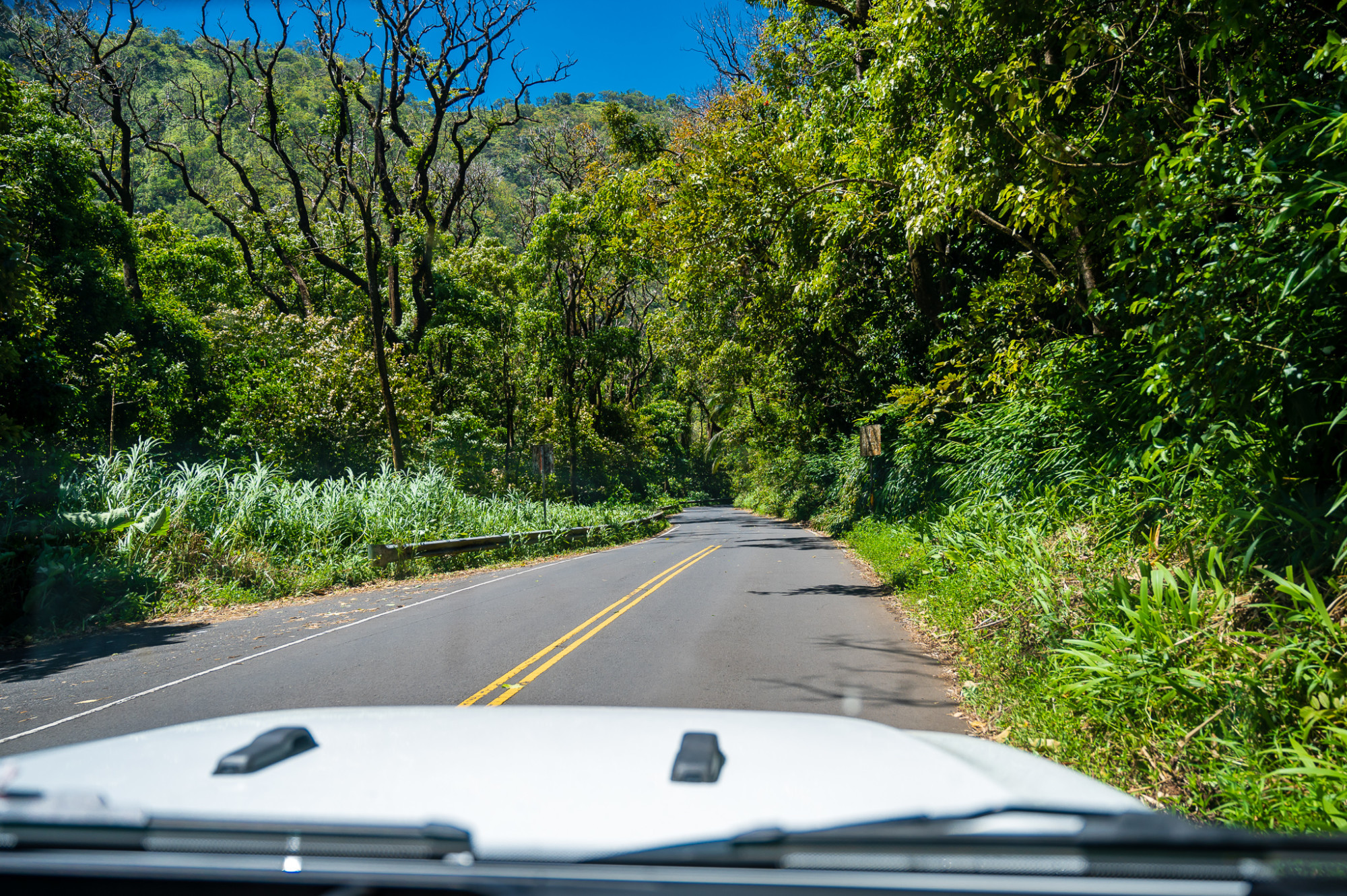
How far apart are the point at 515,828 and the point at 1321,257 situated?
5325 millimetres

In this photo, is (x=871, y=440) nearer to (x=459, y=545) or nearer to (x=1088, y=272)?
(x=1088, y=272)

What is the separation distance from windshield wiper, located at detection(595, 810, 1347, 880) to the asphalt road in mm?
4734

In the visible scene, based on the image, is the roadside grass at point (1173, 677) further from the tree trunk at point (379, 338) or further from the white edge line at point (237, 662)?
the tree trunk at point (379, 338)

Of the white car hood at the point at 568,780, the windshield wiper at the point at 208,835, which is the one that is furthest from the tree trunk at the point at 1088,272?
the windshield wiper at the point at 208,835

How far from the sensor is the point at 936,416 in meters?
15.8

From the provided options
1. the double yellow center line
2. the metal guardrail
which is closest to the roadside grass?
the double yellow center line

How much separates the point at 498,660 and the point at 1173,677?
20.1 feet

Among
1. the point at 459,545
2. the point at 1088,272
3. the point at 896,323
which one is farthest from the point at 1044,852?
the point at 896,323

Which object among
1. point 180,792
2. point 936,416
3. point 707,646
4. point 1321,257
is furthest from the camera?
point 936,416

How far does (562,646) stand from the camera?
351 inches

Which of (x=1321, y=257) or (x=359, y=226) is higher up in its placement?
(x=359, y=226)

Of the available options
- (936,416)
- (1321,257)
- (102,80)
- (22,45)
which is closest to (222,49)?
(102,80)

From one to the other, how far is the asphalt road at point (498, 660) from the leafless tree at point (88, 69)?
18.1 metres

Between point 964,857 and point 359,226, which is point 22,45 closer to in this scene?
point 359,226
